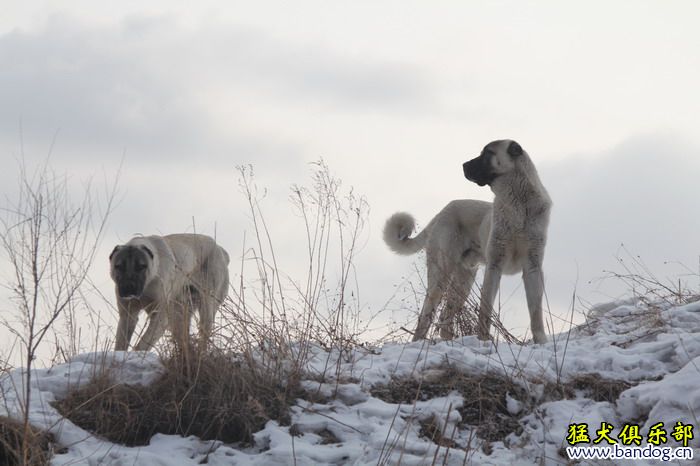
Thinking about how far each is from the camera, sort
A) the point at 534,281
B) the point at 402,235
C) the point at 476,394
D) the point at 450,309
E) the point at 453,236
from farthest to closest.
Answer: the point at 402,235 → the point at 453,236 → the point at 534,281 → the point at 450,309 → the point at 476,394

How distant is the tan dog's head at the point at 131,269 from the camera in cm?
869

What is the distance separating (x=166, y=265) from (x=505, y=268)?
3.40m

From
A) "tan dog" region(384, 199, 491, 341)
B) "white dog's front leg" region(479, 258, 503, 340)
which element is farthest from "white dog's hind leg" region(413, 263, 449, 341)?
"white dog's front leg" region(479, 258, 503, 340)

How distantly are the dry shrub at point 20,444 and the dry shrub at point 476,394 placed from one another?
173 centimetres

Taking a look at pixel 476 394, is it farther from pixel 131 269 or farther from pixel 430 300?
pixel 131 269

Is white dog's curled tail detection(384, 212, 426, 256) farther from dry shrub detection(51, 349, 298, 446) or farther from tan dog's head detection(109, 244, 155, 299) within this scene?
dry shrub detection(51, 349, 298, 446)

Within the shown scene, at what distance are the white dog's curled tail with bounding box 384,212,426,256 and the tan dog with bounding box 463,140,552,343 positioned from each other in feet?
5.29

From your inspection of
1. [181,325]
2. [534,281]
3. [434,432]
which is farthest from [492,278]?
[181,325]

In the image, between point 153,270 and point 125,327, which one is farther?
point 153,270

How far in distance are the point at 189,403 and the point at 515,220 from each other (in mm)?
4248

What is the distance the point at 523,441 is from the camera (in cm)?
459

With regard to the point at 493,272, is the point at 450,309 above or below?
below

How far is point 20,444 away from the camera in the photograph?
4211mm

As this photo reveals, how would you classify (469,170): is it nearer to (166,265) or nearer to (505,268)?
(505,268)
